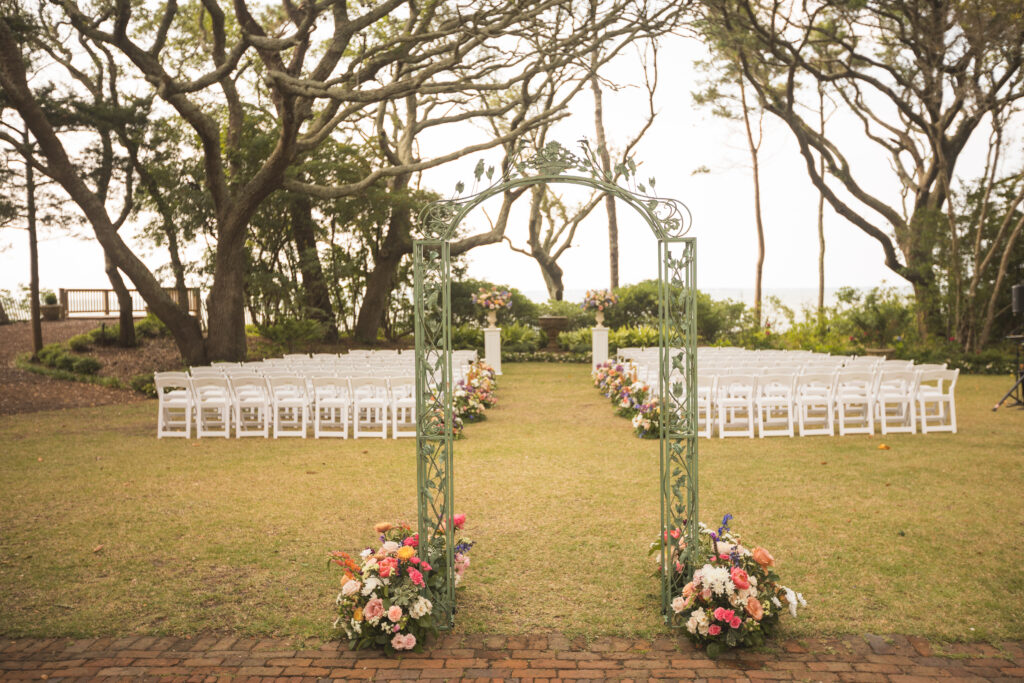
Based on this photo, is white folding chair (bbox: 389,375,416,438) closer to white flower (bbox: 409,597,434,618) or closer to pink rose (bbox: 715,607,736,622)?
white flower (bbox: 409,597,434,618)

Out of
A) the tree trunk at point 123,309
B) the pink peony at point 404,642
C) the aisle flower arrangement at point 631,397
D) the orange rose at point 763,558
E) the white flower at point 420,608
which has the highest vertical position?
the tree trunk at point 123,309

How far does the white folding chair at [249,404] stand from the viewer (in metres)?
10.6

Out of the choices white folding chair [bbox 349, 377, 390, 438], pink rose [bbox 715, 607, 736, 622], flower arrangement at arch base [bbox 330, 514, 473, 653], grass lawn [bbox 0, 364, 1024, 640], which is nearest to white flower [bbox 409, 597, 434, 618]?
flower arrangement at arch base [bbox 330, 514, 473, 653]

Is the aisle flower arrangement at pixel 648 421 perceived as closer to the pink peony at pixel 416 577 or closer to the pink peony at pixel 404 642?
the pink peony at pixel 416 577

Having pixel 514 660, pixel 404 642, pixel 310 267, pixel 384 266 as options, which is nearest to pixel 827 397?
pixel 514 660

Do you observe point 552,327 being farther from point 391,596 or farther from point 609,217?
point 391,596

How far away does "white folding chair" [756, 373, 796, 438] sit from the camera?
10195mm

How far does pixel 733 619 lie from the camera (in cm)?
394

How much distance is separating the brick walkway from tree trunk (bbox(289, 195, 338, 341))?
19.9 metres

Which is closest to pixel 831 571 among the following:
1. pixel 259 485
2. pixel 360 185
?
pixel 259 485

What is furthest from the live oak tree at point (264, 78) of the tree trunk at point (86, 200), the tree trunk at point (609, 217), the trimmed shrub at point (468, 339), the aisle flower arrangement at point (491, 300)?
the tree trunk at point (609, 217)

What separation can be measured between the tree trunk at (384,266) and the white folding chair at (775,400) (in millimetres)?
15432

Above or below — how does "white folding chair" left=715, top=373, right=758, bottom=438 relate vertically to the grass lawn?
above

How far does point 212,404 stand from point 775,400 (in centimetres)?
779
